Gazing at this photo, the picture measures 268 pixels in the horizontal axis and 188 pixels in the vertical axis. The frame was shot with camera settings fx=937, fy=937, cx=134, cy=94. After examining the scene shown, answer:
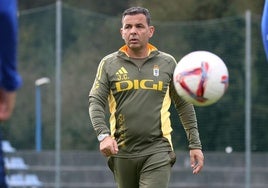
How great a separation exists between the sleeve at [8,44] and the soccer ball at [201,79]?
2487 mm

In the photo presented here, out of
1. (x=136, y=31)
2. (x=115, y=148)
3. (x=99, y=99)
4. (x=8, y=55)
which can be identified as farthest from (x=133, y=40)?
(x=8, y=55)

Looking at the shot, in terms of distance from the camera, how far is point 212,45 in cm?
1659

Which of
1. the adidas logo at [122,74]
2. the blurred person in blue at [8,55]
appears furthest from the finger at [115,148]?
the blurred person in blue at [8,55]

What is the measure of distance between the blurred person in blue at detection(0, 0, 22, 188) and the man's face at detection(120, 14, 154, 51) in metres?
3.29

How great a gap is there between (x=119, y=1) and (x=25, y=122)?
35.5 feet

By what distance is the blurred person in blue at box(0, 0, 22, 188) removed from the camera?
4672 millimetres

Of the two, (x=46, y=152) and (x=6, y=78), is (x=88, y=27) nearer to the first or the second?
(x=46, y=152)

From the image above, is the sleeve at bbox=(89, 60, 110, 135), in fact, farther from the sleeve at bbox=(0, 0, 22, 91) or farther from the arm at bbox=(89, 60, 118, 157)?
the sleeve at bbox=(0, 0, 22, 91)

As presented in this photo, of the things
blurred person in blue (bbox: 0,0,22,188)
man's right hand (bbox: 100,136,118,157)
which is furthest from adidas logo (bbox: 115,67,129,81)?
blurred person in blue (bbox: 0,0,22,188)

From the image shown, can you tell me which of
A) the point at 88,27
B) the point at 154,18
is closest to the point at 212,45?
the point at 88,27

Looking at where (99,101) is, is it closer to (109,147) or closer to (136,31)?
(109,147)

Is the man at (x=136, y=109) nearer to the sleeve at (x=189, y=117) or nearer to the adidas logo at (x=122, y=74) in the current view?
the adidas logo at (x=122, y=74)

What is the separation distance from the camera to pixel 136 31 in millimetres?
8055

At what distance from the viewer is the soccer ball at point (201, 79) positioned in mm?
7086
